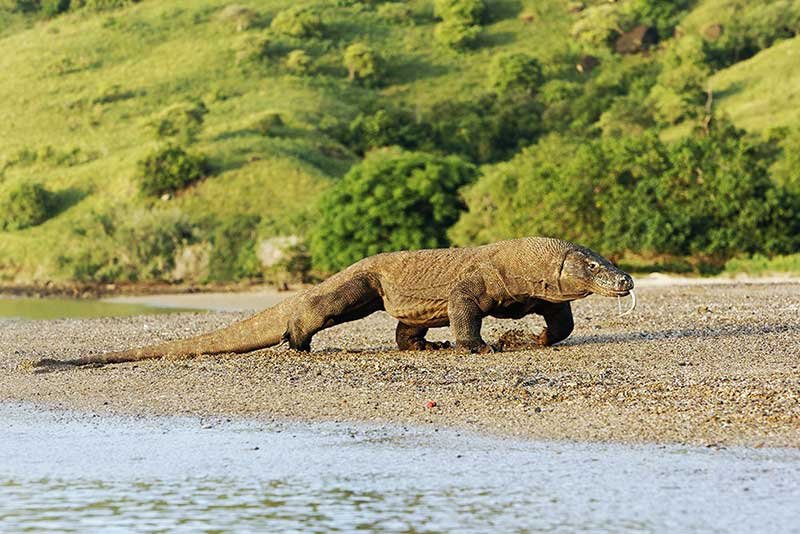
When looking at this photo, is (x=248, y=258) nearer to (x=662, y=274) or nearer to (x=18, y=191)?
(x=662, y=274)

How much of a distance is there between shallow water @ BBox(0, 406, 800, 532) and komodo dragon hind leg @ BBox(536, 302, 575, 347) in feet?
15.7

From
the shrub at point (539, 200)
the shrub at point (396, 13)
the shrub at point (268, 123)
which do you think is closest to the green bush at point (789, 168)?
the shrub at point (539, 200)

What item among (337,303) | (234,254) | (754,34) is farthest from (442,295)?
(754,34)

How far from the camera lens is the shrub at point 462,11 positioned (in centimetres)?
11456

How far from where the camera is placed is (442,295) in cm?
1578

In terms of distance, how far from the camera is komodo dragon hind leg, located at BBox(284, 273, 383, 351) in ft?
52.7

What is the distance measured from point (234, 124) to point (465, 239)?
127 feet

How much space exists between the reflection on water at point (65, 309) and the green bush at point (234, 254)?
25.2 feet

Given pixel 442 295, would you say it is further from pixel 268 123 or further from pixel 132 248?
pixel 268 123

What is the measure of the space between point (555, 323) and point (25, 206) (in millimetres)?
62158

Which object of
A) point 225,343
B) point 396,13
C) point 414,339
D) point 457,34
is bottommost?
point 414,339

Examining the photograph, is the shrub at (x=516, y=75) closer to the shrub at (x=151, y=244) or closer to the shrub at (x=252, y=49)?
A: the shrub at (x=252, y=49)

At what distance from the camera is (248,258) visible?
53.7 meters

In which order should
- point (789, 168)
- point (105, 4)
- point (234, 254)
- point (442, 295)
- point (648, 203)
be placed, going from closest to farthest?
point (442, 295)
point (648, 203)
point (789, 168)
point (234, 254)
point (105, 4)
